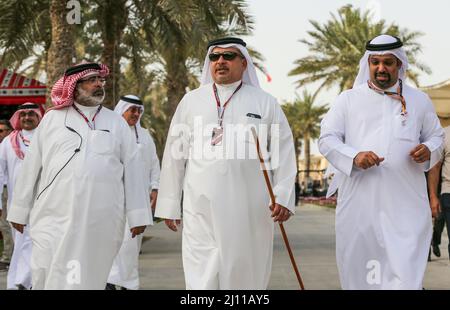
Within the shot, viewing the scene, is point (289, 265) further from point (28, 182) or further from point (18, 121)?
point (28, 182)

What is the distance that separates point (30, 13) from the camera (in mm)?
20516

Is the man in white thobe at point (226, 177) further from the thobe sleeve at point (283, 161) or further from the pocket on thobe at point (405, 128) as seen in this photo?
Answer: the pocket on thobe at point (405, 128)

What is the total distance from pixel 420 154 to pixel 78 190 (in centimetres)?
238

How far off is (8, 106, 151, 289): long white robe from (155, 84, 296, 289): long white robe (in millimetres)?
320

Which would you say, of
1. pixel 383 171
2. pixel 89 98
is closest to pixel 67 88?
pixel 89 98

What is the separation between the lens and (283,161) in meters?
7.20

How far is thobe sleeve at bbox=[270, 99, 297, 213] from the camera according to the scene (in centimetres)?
710

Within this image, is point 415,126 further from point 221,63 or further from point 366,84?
point 221,63

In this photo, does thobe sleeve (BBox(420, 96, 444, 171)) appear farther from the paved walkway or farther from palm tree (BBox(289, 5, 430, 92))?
palm tree (BBox(289, 5, 430, 92))

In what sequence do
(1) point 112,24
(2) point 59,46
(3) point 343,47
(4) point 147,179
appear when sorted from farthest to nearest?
(3) point 343,47, (1) point 112,24, (2) point 59,46, (4) point 147,179
